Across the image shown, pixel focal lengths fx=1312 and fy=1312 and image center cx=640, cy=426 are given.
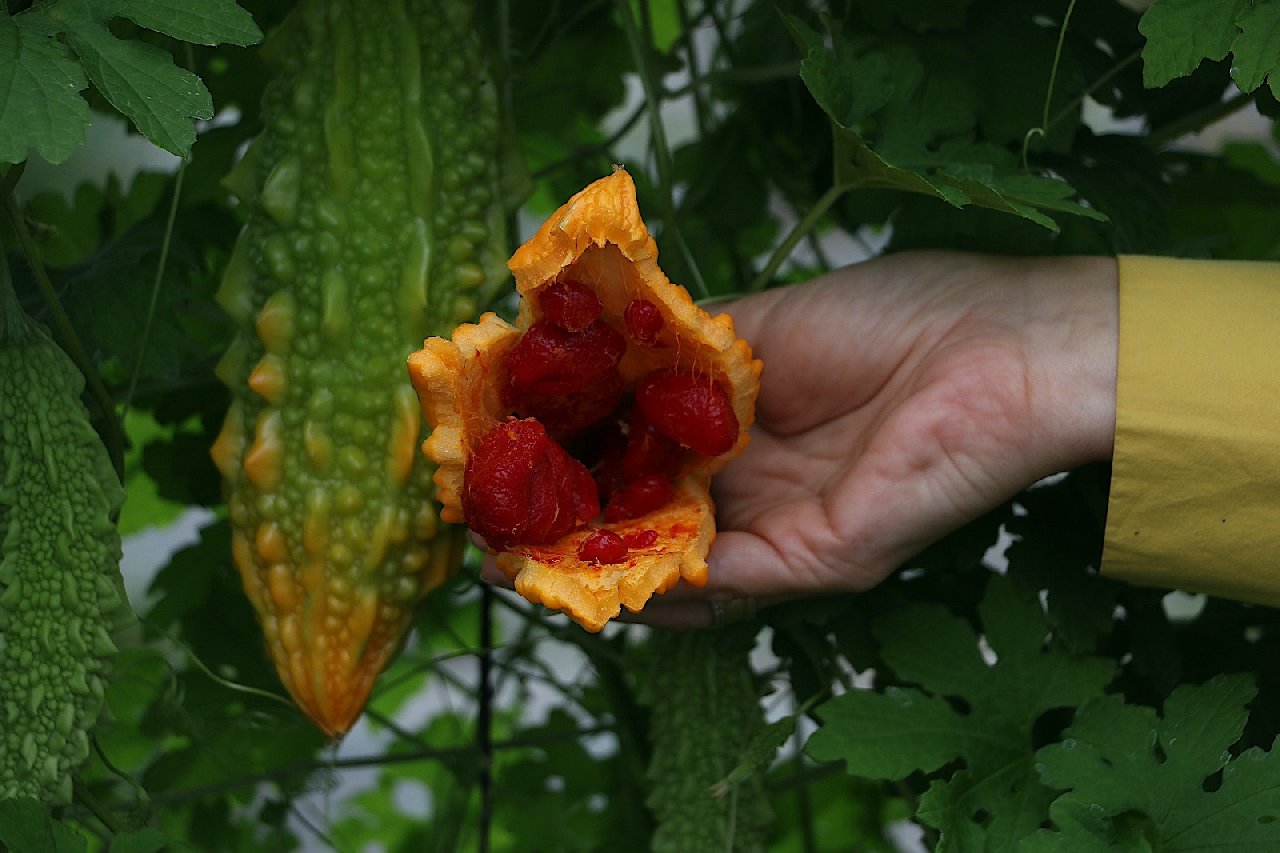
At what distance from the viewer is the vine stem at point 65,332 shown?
39.9 inches

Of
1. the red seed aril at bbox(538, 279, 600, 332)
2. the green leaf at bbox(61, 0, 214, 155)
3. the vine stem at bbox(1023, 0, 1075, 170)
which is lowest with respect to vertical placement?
the red seed aril at bbox(538, 279, 600, 332)

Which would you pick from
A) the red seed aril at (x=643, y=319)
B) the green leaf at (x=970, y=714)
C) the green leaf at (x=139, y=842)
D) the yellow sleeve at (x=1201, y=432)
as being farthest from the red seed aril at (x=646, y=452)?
the green leaf at (x=139, y=842)

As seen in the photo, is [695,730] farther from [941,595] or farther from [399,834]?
[399,834]

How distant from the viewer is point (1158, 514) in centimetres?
105

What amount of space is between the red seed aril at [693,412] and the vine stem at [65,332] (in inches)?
17.6

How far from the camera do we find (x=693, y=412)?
1.06 meters

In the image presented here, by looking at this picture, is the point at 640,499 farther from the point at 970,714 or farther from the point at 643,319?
the point at 970,714

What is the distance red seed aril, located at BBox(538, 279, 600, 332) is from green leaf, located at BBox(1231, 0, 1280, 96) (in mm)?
492

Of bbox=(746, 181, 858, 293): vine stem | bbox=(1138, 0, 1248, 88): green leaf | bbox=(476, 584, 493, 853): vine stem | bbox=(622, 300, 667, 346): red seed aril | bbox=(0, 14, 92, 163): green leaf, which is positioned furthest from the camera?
bbox=(476, 584, 493, 853): vine stem

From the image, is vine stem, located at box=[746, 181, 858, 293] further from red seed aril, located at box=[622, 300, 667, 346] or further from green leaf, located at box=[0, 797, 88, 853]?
green leaf, located at box=[0, 797, 88, 853]

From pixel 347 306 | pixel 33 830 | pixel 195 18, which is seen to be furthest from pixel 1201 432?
pixel 33 830

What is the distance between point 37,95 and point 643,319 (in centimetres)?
45

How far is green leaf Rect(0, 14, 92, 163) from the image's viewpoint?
0.82 metres

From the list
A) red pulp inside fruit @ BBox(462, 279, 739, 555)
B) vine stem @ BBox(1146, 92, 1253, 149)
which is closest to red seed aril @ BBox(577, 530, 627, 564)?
red pulp inside fruit @ BBox(462, 279, 739, 555)
